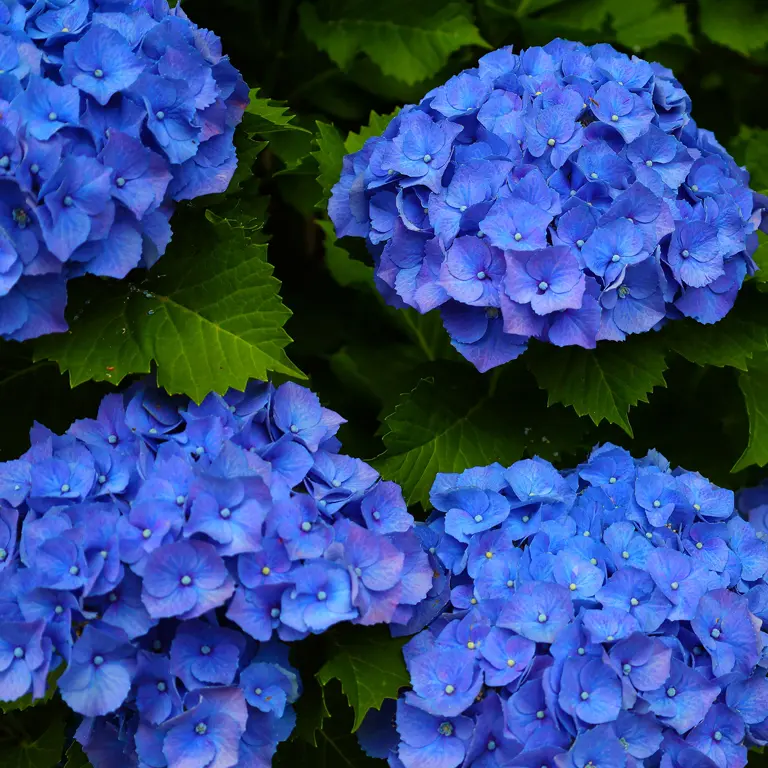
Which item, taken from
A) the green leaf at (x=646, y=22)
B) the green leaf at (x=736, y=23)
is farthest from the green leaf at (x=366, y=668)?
the green leaf at (x=736, y=23)

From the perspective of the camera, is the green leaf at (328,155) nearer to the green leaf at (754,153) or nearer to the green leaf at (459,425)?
the green leaf at (459,425)

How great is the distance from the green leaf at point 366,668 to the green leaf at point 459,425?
0.99 ft

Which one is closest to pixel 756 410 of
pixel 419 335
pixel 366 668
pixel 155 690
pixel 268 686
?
pixel 419 335

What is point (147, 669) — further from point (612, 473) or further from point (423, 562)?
point (612, 473)

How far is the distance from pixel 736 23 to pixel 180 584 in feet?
5.88

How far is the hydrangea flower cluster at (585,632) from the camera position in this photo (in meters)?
1.14

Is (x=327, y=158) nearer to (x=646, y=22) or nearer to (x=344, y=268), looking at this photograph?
(x=344, y=268)

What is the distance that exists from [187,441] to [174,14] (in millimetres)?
621

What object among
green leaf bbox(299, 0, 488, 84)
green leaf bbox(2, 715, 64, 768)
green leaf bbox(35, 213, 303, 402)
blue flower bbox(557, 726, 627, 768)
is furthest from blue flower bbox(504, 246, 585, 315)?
green leaf bbox(2, 715, 64, 768)

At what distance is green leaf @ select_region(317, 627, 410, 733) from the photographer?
3.85 feet

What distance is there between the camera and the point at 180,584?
1106mm

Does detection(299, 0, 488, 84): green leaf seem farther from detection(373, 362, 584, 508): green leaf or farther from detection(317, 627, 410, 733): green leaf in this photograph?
detection(317, 627, 410, 733): green leaf

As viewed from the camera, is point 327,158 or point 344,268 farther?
point 344,268

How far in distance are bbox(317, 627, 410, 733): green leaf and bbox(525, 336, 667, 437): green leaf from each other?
17.7 inches
